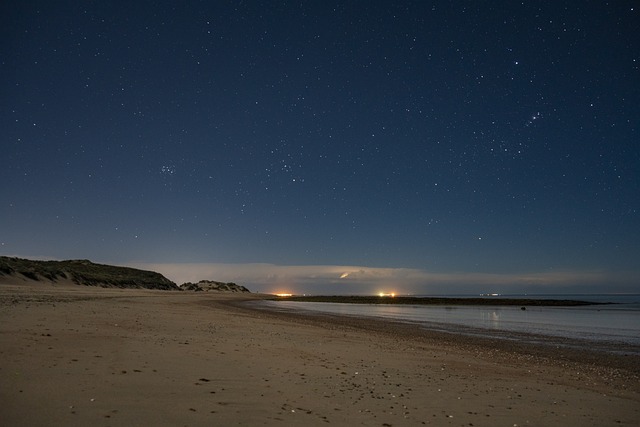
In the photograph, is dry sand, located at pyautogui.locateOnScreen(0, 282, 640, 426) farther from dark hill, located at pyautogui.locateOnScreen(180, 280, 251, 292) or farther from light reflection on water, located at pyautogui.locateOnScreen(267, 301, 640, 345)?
dark hill, located at pyautogui.locateOnScreen(180, 280, 251, 292)

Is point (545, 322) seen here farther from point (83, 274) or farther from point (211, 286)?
point (211, 286)

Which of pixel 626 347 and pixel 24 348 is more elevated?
pixel 24 348

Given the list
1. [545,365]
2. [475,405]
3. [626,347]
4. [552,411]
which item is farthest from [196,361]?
[626,347]

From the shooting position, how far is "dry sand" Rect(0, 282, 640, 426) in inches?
219

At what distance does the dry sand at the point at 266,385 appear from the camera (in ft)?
18.3

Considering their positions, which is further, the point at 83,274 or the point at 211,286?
the point at 211,286

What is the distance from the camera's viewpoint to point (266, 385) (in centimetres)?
732

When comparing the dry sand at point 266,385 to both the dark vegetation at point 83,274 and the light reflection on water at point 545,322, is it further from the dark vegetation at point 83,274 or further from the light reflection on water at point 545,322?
the dark vegetation at point 83,274

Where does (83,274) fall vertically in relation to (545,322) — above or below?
above

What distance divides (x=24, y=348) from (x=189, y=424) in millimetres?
5579

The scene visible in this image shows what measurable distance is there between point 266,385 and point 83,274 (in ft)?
253

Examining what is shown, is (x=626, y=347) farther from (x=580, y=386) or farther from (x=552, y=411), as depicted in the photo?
(x=552, y=411)

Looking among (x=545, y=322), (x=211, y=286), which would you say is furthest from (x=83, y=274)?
(x=211, y=286)

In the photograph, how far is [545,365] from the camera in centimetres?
1276
